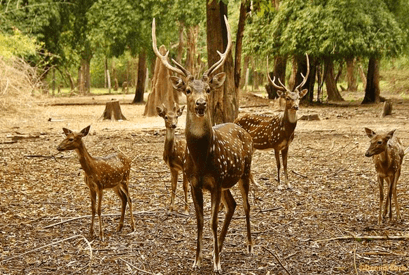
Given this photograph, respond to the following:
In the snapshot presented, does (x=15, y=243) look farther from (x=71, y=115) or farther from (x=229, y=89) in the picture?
(x=71, y=115)

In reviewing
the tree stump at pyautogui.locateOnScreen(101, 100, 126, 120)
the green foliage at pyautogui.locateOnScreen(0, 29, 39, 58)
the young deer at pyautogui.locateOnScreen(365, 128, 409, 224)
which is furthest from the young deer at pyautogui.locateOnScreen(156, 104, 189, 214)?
the green foliage at pyautogui.locateOnScreen(0, 29, 39, 58)

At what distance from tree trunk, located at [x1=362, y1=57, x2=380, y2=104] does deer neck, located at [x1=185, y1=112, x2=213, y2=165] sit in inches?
875

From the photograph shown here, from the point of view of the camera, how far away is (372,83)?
2622 centimetres

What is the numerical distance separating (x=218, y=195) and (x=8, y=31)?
21.2 m

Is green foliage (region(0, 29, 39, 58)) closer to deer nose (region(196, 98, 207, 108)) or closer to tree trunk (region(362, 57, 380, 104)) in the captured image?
tree trunk (region(362, 57, 380, 104))

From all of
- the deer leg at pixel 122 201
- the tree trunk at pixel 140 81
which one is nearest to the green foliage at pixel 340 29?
the tree trunk at pixel 140 81

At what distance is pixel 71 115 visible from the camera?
2177 cm

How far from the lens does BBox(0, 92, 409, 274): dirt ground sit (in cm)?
541

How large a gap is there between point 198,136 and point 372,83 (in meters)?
22.8

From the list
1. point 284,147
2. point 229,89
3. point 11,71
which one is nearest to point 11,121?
point 11,71

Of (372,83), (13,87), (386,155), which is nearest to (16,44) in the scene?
(13,87)

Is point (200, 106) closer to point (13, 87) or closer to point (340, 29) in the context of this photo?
point (13, 87)

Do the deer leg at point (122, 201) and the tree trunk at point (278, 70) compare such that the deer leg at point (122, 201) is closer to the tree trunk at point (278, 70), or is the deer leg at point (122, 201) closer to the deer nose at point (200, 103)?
the deer nose at point (200, 103)

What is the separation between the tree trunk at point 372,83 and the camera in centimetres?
2589
